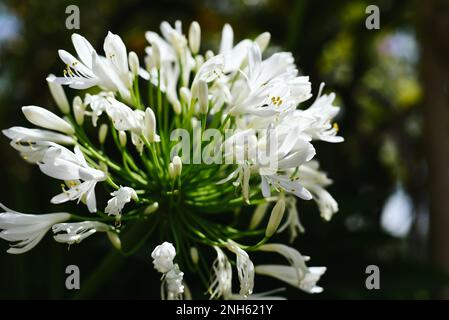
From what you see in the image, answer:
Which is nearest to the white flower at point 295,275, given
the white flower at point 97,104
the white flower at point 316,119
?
the white flower at point 316,119

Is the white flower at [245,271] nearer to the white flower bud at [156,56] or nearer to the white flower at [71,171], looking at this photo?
the white flower at [71,171]

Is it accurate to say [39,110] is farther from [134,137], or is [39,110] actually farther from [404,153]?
[404,153]

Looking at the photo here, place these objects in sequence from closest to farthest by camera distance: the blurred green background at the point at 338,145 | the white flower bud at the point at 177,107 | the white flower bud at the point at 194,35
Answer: the white flower bud at the point at 177,107, the white flower bud at the point at 194,35, the blurred green background at the point at 338,145

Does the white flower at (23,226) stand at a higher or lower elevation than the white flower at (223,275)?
higher

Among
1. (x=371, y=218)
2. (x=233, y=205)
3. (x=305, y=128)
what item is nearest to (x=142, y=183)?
(x=233, y=205)

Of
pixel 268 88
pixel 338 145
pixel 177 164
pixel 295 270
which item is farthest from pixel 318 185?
pixel 338 145

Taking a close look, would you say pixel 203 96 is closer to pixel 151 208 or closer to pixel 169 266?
pixel 151 208
